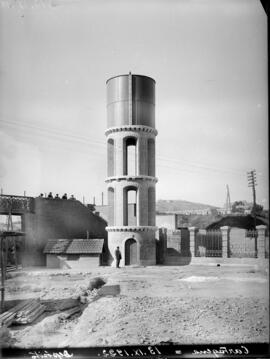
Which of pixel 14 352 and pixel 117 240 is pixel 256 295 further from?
pixel 117 240

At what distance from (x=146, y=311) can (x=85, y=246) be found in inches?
477

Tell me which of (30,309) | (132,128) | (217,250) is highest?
(132,128)

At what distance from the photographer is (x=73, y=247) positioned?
2445 centimetres

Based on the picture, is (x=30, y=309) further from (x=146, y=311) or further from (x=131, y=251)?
(x=131, y=251)

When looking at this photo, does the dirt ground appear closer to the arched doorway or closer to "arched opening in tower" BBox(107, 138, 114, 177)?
the arched doorway

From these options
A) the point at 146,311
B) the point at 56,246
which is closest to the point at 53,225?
the point at 56,246

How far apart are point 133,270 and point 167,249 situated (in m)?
5.18

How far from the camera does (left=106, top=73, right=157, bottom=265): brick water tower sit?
79.8 ft

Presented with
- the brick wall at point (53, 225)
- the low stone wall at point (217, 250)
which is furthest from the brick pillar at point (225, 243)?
the brick wall at point (53, 225)

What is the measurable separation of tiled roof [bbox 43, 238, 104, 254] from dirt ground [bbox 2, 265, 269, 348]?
16.1ft

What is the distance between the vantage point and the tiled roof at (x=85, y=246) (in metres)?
24.3

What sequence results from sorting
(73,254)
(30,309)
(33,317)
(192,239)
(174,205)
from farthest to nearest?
(174,205)
(192,239)
(73,254)
(30,309)
(33,317)

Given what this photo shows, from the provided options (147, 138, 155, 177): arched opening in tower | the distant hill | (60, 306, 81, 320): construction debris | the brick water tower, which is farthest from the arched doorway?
the distant hill

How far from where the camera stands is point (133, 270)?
22391 millimetres
